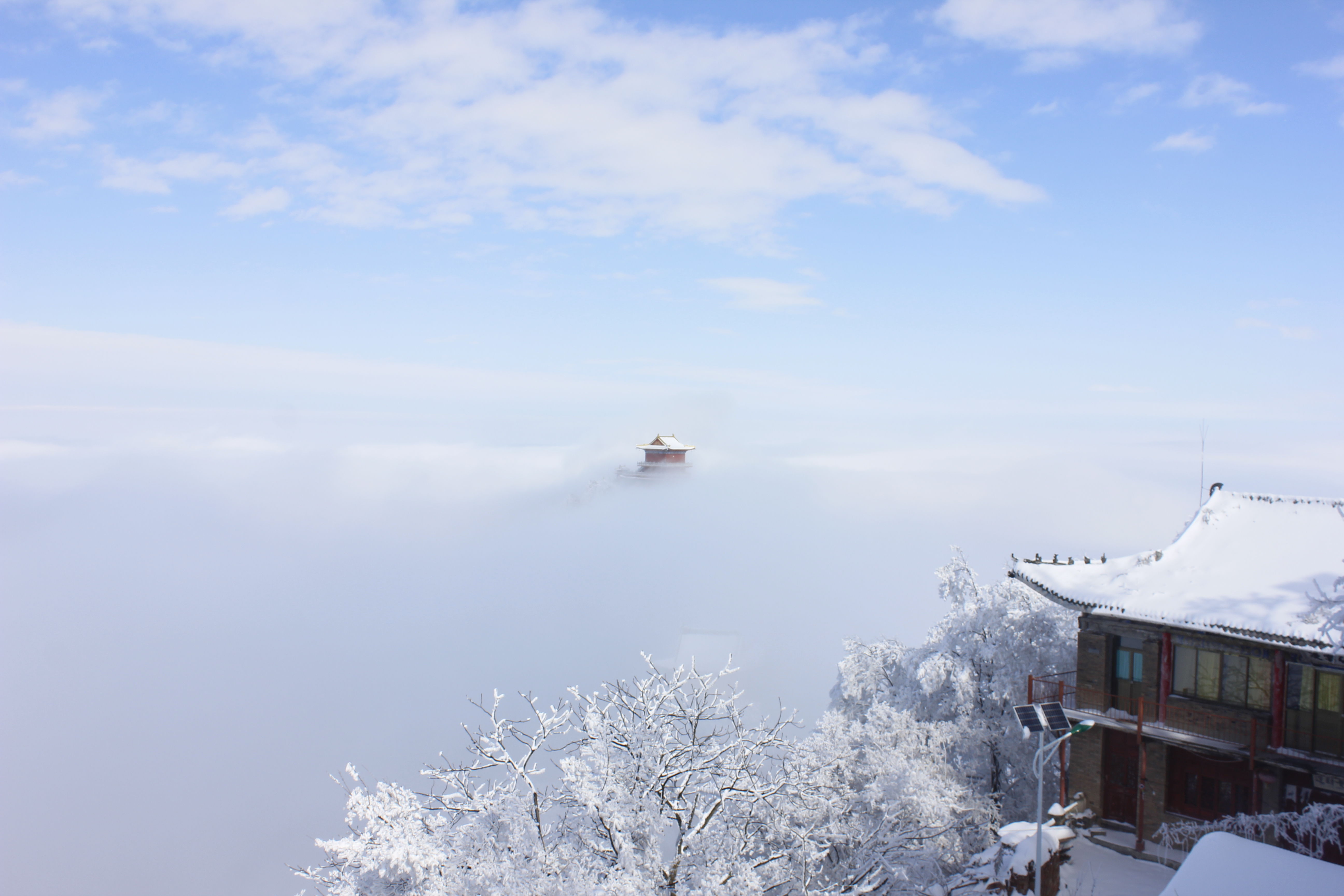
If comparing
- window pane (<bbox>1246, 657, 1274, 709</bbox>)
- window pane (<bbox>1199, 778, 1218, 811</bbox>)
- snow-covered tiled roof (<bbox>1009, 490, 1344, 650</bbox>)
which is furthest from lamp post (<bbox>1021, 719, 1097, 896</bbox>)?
window pane (<bbox>1199, 778, 1218, 811</bbox>)

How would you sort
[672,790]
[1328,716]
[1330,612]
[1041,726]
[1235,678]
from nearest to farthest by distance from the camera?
1. [1041,726]
2. [1330,612]
3. [1328,716]
4. [672,790]
5. [1235,678]

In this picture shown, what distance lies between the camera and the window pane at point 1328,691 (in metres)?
20.0

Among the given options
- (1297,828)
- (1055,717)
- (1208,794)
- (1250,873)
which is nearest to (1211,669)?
(1208,794)

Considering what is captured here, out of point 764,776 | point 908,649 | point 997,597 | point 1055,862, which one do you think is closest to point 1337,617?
point 1055,862

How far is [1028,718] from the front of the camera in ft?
63.3

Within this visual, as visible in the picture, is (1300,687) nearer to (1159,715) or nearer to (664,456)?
(1159,715)

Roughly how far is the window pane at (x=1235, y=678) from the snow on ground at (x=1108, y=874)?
16.9ft

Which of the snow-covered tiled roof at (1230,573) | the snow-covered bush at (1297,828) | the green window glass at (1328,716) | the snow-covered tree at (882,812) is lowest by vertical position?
the snow-covered tree at (882,812)

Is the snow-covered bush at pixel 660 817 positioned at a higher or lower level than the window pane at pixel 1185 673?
lower

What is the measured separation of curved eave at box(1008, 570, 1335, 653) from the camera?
61.7ft

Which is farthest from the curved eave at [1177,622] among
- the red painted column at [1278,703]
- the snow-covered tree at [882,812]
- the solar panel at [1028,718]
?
the snow-covered tree at [882,812]

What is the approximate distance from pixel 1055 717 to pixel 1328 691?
820cm

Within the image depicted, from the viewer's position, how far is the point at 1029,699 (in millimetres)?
23469

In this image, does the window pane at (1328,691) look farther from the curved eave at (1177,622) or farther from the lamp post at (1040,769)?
the lamp post at (1040,769)
